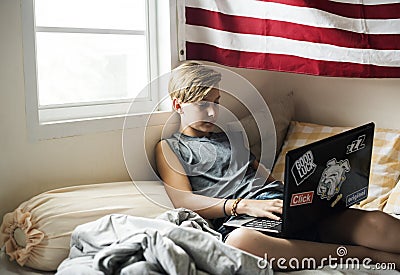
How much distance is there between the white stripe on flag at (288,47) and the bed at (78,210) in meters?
0.33

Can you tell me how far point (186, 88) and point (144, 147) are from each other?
32 centimetres

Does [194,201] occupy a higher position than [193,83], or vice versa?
[193,83]

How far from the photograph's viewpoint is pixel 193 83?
6.42 feet

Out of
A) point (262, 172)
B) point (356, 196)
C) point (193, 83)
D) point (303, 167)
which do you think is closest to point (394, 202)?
point (356, 196)

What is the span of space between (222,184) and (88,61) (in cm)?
67

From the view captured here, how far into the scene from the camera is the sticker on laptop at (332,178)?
1.60 m

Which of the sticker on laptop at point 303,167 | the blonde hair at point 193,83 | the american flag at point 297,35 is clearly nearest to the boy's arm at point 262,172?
the blonde hair at point 193,83

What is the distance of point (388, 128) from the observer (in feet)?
7.81

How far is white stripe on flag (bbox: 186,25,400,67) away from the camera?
7.04 feet

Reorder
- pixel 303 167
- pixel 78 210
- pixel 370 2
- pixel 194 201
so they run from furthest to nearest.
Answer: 1. pixel 370 2
2. pixel 194 201
3. pixel 78 210
4. pixel 303 167

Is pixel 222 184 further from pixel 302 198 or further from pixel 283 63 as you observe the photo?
pixel 283 63

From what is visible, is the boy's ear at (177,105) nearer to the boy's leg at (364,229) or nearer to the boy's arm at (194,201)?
the boy's arm at (194,201)

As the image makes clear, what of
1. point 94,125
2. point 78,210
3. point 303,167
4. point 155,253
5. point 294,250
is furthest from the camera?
point 94,125

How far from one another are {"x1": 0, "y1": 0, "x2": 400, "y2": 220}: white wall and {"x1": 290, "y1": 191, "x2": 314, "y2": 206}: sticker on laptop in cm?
76
